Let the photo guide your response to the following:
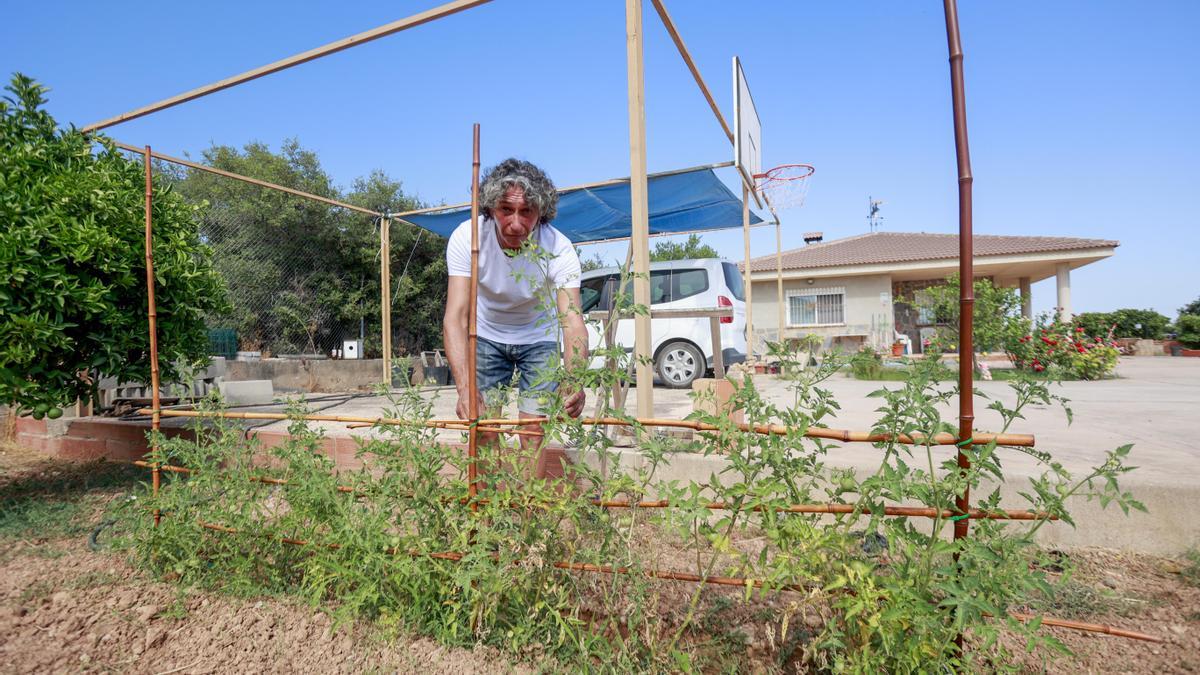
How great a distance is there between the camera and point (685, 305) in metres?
7.32

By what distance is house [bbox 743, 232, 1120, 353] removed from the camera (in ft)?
46.6

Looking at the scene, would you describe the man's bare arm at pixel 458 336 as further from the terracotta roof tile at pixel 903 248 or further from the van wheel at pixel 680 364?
the terracotta roof tile at pixel 903 248

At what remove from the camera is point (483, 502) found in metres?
1.64

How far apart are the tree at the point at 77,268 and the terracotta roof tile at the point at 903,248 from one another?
14.5 metres

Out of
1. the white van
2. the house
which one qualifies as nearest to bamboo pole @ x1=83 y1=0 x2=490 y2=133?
the white van

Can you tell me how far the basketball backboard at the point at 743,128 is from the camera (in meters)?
4.87

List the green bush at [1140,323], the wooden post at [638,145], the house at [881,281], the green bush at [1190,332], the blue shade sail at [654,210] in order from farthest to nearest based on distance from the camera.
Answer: the green bush at [1140,323] → the green bush at [1190,332] → the house at [881,281] → the blue shade sail at [654,210] → the wooden post at [638,145]

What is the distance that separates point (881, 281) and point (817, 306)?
1638 mm

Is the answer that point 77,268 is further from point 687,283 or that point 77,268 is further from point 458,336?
point 687,283

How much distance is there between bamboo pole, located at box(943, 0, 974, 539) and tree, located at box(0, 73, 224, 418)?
289 cm

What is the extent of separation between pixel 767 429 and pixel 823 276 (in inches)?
594

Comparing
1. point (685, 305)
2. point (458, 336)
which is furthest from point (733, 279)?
point (458, 336)

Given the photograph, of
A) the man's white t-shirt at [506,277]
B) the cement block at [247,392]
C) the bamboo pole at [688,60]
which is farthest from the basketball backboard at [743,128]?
the cement block at [247,392]

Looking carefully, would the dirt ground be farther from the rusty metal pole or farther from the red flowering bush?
the red flowering bush
